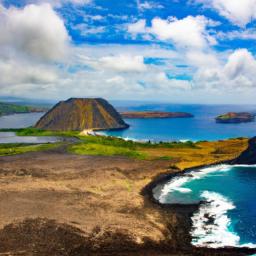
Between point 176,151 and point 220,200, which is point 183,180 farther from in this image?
point 176,151

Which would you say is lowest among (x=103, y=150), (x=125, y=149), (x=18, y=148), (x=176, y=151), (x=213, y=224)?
(x=213, y=224)

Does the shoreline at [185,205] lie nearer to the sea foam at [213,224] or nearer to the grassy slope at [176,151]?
the sea foam at [213,224]

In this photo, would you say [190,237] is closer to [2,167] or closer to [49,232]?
[49,232]

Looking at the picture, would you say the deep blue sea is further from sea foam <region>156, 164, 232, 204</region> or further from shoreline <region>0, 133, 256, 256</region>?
shoreline <region>0, 133, 256, 256</region>

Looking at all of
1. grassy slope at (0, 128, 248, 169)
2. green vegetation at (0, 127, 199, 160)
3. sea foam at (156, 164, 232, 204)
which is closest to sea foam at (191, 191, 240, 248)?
sea foam at (156, 164, 232, 204)

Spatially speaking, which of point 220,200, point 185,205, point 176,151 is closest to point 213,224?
point 185,205

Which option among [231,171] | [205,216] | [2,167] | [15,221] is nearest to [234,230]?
[205,216]

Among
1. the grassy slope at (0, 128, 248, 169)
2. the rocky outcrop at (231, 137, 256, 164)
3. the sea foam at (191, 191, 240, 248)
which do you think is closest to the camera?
the sea foam at (191, 191, 240, 248)

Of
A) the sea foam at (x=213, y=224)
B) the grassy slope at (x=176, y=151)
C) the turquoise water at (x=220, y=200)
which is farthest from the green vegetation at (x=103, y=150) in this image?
the sea foam at (x=213, y=224)

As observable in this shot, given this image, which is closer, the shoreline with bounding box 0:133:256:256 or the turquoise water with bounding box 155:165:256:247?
the shoreline with bounding box 0:133:256:256
